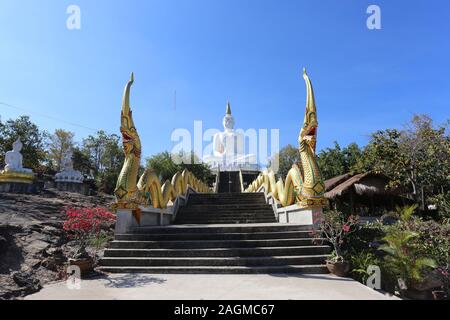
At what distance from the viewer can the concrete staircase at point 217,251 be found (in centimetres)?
625

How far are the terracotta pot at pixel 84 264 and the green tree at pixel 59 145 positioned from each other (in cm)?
3395

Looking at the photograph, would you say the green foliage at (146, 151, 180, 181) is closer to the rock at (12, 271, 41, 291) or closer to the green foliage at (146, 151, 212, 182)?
the green foliage at (146, 151, 212, 182)

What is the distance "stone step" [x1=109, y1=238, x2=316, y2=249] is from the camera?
693cm

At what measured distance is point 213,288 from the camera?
4.95 m

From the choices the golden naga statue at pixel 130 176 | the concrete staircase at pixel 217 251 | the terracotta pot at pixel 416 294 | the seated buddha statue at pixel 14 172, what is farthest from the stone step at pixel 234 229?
the seated buddha statue at pixel 14 172

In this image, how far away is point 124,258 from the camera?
6.64 meters

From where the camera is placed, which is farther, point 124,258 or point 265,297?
point 124,258

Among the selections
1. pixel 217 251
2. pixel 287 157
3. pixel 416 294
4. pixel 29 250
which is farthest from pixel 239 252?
pixel 287 157

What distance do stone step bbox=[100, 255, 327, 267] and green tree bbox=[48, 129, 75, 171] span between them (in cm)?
3378

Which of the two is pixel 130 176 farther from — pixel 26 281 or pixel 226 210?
pixel 226 210

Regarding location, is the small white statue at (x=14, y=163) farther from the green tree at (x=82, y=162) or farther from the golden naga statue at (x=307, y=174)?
the green tree at (x=82, y=162)
